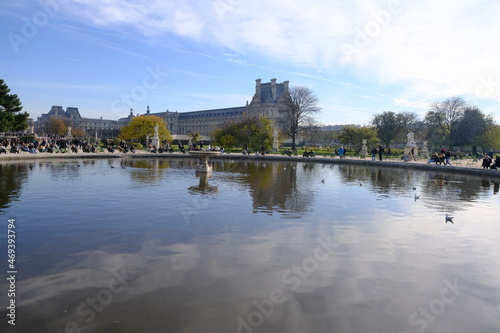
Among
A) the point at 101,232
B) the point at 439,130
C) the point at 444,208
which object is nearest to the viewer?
the point at 101,232

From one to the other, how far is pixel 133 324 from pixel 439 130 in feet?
245

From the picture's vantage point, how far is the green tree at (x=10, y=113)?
44.2 m

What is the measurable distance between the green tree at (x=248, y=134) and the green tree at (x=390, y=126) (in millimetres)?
29073

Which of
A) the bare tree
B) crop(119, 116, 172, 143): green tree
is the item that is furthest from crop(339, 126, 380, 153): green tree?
crop(119, 116, 172, 143): green tree

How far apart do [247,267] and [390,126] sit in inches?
2520

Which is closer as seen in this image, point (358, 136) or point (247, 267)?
point (247, 267)

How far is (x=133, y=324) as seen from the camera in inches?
150

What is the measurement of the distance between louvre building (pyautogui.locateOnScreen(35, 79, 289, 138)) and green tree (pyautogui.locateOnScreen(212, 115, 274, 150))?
39978mm

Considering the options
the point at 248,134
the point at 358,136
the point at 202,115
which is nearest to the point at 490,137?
the point at 358,136

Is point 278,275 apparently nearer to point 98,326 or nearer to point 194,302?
point 194,302

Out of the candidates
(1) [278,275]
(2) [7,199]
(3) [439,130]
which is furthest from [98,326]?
(3) [439,130]

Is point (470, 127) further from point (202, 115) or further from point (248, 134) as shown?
point (202, 115)

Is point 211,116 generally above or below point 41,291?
above

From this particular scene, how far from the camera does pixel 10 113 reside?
148 ft
